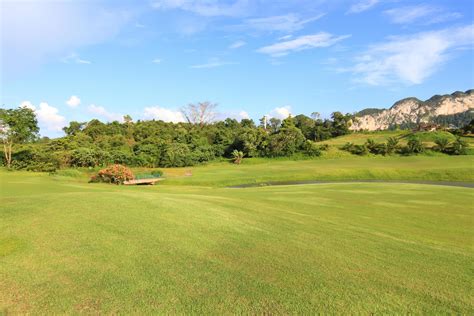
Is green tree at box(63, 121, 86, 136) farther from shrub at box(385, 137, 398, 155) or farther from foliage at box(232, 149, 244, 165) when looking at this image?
shrub at box(385, 137, 398, 155)

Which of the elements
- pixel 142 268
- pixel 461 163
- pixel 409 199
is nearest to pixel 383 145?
pixel 461 163

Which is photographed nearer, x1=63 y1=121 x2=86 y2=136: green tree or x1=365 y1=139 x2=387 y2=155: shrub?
x1=365 y1=139 x2=387 y2=155: shrub

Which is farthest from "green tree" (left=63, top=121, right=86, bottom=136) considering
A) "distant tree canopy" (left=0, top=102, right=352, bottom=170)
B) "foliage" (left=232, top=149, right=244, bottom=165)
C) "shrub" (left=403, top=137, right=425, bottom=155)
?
"shrub" (left=403, top=137, right=425, bottom=155)

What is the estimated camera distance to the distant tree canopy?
Answer: 2018 inches

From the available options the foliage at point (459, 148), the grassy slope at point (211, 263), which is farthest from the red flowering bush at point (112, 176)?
the foliage at point (459, 148)

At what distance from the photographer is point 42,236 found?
7453 millimetres

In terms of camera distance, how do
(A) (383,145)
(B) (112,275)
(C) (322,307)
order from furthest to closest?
(A) (383,145)
(B) (112,275)
(C) (322,307)

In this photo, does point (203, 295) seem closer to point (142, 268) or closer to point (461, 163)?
point (142, 268)

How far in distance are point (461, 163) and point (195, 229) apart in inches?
1993

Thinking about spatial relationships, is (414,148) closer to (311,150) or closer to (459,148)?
(459,148)

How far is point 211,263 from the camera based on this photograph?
21.0ft

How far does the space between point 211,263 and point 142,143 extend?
66253 millimetres

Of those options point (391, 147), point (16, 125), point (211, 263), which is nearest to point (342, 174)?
point (391, 147)

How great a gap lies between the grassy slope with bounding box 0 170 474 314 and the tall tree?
46.0 meters
